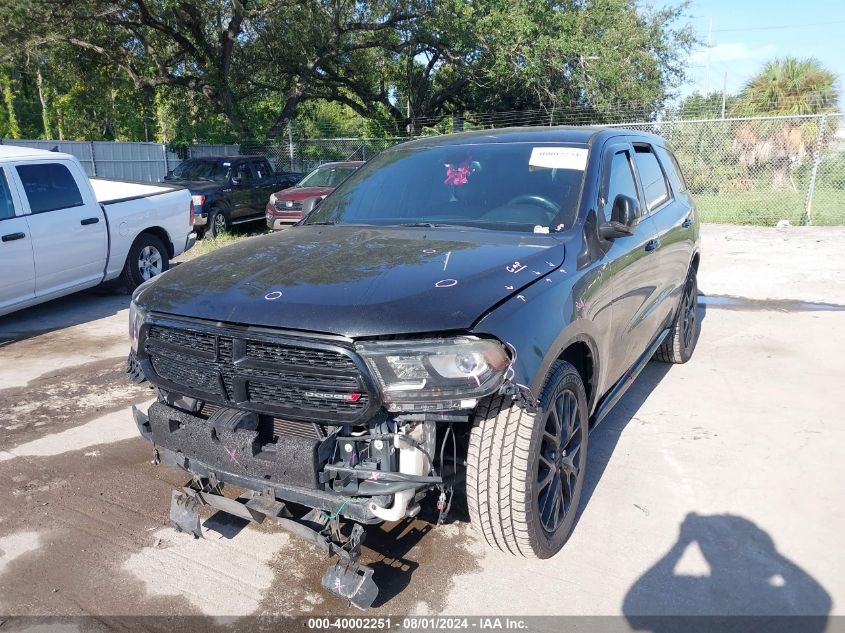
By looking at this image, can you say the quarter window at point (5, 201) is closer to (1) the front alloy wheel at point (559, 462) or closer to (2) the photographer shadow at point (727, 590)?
(1) the front alloy wheel at point (559, 462)

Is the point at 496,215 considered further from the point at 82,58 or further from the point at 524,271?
the point at 82,58

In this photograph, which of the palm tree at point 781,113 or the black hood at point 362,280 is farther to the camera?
the palm tree at point 781,113

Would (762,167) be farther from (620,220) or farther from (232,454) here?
(232,454)

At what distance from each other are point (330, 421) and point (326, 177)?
39.3ft

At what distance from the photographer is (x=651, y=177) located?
489 cm

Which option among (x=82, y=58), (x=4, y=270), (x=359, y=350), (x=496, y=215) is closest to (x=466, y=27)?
(x=82, y=58)

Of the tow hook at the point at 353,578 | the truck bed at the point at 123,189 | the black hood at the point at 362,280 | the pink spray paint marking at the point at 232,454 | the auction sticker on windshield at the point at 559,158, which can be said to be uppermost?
the auction sticker on windshield at the point at 559,158

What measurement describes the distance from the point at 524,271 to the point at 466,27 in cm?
2071

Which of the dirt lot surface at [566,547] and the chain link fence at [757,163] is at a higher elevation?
the chain link fence at [757,163]

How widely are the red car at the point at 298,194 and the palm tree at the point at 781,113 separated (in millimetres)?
9933

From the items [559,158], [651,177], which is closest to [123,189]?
[651,177]

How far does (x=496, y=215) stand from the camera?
3652 millimetres

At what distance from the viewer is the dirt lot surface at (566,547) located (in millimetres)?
2869

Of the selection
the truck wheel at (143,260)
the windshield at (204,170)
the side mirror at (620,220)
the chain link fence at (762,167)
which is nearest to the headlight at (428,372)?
the side mirror at (620,220)
